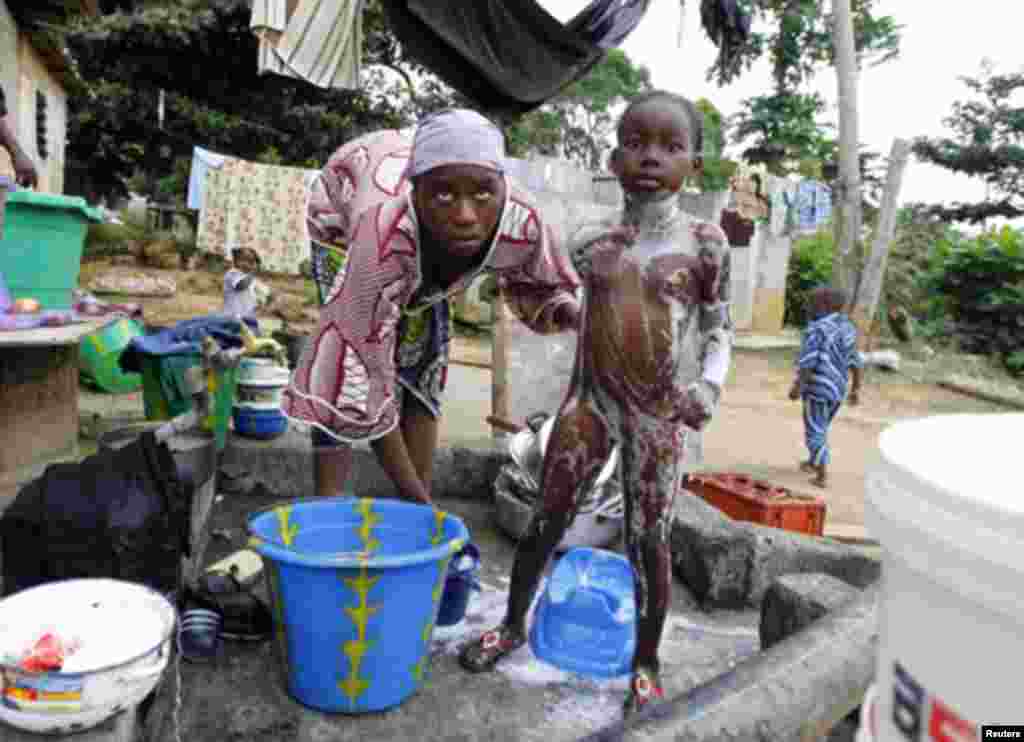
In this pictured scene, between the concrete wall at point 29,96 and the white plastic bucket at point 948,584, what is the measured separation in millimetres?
6901

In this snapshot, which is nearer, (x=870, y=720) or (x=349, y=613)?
(x=870, y=720)

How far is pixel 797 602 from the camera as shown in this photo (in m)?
2.27

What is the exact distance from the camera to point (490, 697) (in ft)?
6.91

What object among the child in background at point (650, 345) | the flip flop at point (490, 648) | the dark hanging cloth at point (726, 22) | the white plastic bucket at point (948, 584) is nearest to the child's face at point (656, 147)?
the child in background at point (650, 345)

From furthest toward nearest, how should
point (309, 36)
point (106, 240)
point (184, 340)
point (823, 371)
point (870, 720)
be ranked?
point (106, 240)
point (823, 371)
point (309, 36)
point (184, 340)
point (870, 720)

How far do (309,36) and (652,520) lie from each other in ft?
14.4

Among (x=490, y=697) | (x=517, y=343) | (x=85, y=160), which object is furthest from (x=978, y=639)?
(x=85, y=160)

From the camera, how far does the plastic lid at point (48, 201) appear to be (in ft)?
11.8

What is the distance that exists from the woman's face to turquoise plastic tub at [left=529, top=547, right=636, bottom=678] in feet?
3.49

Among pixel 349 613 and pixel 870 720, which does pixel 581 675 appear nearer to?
pixel 349 613

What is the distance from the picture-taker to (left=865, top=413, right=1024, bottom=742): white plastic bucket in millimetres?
544

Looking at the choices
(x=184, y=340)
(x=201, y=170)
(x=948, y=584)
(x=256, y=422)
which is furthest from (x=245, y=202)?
(x=948, y=584)

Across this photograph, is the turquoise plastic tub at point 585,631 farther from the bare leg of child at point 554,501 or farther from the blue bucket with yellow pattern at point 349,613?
the blue bucket with yellow pattern at point 349,613

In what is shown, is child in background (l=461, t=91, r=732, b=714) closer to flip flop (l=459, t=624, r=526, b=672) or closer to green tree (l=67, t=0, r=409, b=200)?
flip flop (l=459, t=624, r=526, b=672)
